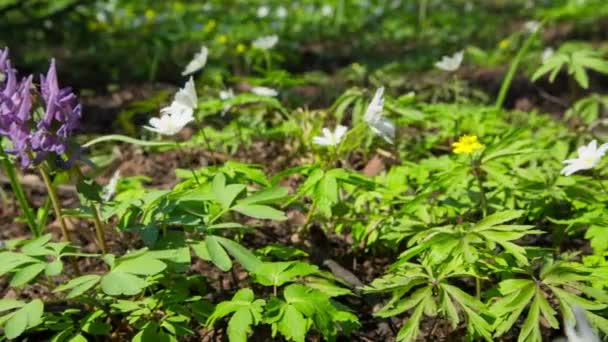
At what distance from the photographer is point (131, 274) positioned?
6.57ft

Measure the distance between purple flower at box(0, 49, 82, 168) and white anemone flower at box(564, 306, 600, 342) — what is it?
1.48 meters

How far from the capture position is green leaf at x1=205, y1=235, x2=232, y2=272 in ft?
6.65

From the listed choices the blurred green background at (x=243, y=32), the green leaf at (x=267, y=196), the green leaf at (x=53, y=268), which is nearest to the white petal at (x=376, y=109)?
the green leaf at (x=267, y=196)

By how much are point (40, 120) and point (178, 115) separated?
0.56m

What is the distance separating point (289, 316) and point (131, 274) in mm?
441

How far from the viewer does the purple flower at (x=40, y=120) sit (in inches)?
84.4

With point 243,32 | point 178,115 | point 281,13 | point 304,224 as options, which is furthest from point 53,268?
point 281,13

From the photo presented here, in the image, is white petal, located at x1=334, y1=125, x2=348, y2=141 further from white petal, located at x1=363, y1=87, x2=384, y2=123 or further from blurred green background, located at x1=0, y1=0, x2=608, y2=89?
blurred green background, located at x1=0, y1=0, x2=608, y2=89

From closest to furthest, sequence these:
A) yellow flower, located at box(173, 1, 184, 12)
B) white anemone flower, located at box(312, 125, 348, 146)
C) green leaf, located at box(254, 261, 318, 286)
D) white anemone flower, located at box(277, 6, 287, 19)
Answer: green leaf, located at box(254, 261, 318, 286)
white anemone flower, located at box(312, 125, 348, 146)
white anemone flower, located at box(277, 6, 287, 19)
yellow flower, located at box(173, 1, 184, 12)

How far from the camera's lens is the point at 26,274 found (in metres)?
2.02

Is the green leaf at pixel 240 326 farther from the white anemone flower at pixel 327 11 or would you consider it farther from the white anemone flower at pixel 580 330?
the white anemone flower at pixel 327 11

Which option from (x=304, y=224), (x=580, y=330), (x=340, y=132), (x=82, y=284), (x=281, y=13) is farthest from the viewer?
(x=281, y=13)

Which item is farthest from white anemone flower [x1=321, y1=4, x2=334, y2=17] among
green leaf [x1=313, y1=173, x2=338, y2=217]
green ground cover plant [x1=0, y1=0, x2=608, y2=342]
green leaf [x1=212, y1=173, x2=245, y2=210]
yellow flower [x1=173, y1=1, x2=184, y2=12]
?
green leaf [x1=212, y1=173, x2=245, y2=210]

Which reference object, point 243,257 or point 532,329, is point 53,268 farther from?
point 532,329
